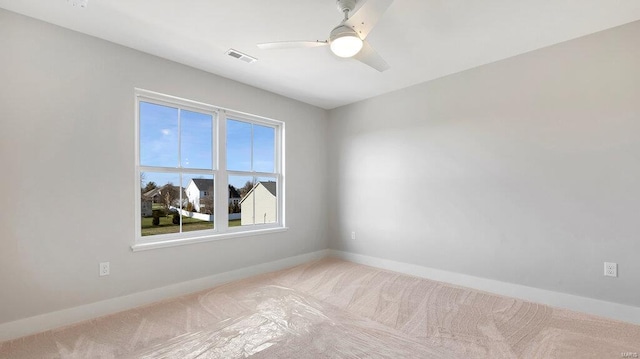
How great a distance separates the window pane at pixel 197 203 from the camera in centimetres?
321

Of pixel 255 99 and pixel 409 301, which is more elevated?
pixel 255 99

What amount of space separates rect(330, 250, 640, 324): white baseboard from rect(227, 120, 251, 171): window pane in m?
2.42

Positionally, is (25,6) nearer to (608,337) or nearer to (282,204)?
(282,204)

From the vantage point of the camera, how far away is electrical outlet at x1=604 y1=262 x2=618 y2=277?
Result: 2410 mm

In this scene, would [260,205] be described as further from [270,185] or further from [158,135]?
[158,135]

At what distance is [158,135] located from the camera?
9.94 ft

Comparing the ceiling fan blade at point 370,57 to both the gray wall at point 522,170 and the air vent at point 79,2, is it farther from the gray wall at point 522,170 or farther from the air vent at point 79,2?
the air vent at point 79,2

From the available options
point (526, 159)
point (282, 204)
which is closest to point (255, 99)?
point (282, 204)

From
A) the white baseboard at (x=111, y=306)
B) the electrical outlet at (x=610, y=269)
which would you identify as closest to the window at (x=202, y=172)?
the white baseboard at (x=111, y=306)

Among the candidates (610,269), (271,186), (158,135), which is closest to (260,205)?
(271,186)

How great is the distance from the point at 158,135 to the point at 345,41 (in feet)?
7.69

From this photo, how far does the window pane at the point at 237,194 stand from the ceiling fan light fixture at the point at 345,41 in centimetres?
233

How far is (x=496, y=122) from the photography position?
3.06 meters

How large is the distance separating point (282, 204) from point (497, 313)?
292 centimetres
